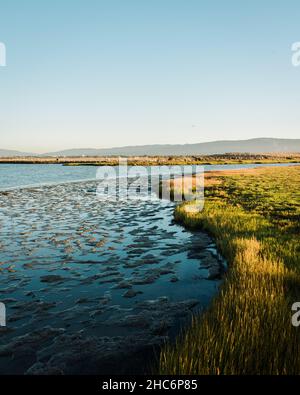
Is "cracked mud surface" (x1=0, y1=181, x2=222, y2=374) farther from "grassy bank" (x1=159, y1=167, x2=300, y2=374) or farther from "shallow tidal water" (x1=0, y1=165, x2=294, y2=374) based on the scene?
"grassy bank" (x1=159, y1=167, x2=300, y2=374)

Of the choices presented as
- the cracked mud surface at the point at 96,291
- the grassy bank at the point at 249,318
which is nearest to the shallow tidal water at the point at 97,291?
the cracked mud surface at the point at 96,291

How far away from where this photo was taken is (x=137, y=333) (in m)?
8.07

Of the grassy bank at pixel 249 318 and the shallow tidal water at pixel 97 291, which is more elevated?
the grassy bank at pixel 249 318

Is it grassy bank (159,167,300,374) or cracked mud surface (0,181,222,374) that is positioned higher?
grassy bank (159,167,300,374)

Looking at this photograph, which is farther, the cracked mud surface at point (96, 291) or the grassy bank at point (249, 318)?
the cracked mud surface at point (96, 291)

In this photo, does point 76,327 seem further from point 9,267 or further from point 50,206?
point 50,206

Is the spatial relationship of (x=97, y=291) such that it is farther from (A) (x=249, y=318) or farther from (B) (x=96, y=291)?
(A) (x=249, y=318)

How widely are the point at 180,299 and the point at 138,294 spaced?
4.79ft

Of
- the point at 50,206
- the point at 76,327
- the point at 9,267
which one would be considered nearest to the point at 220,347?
the point at 76,327

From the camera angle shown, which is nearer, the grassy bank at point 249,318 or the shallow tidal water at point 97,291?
the grassy bank at point 249,318

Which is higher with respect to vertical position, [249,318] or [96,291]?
[249,318]

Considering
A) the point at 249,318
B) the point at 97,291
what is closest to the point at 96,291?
the point at 97,291

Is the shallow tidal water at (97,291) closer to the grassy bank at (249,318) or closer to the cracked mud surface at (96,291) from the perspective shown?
the cracked mud surface at (96,291)

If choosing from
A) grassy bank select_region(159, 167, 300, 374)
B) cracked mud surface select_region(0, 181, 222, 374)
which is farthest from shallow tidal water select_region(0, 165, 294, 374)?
grassy bank select_region(159, 167, 300, 374)
